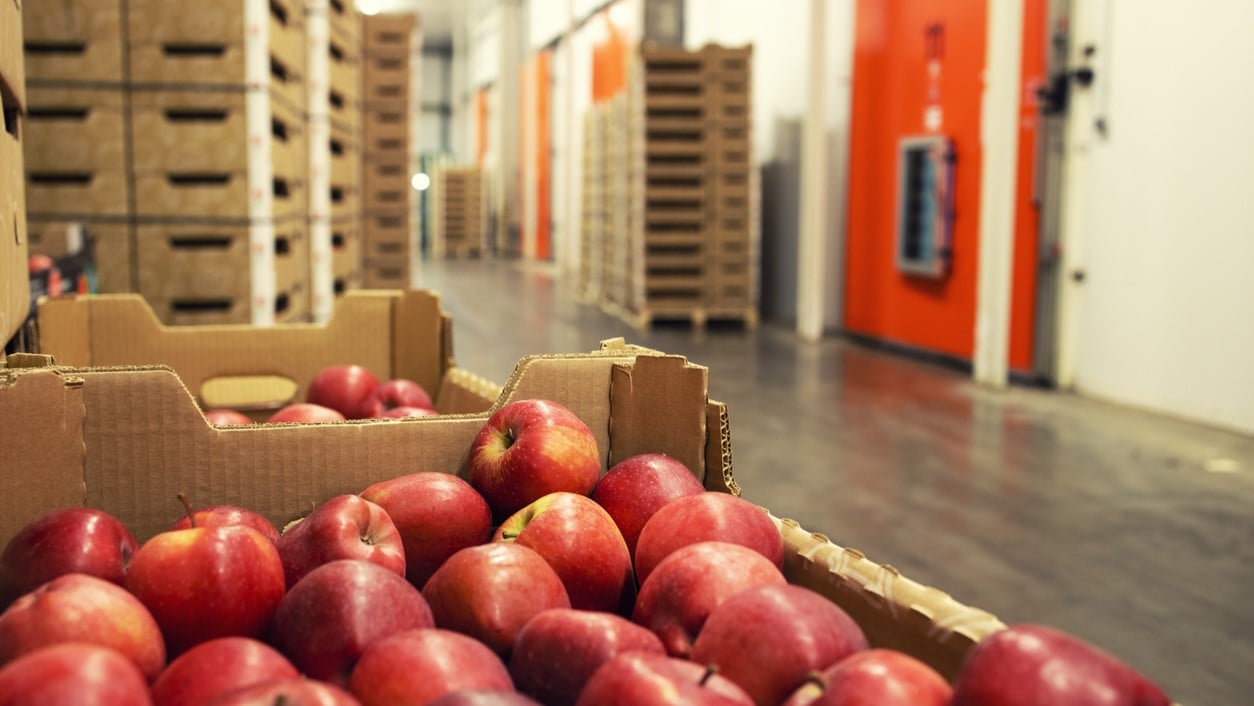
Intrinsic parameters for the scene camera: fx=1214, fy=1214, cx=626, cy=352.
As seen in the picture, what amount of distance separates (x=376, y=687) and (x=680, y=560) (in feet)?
1.24

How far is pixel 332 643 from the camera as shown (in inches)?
43.7

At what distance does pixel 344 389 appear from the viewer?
249 centimetres

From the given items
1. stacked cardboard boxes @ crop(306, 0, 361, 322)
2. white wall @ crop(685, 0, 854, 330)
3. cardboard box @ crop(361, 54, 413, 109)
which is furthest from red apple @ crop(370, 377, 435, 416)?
white wall @ crop(685, 0, 854, 330)

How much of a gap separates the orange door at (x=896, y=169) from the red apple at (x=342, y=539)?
728 cm

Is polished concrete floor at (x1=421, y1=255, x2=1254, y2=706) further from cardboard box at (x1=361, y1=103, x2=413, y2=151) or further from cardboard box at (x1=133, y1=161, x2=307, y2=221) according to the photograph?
cardboard box at (x1=133, y1=161, x2=307, y2=221)

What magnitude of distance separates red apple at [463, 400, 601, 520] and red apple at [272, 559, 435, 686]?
356 mm

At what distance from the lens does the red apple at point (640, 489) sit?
1538mm

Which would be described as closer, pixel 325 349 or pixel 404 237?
pixel 325 349

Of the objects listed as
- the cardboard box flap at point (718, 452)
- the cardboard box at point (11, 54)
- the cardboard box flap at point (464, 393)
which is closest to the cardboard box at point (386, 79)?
the cardboard box flap at point (464, 393)

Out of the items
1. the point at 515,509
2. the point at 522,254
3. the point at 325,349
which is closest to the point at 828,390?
the point at 325,349

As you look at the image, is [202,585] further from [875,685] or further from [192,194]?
[192,194]

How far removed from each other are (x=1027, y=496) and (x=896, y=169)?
554 cm

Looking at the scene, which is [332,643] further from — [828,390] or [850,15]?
[850,15]

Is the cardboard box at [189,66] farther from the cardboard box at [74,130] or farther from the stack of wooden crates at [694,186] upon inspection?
the stack of wooden crates at [694,186]
